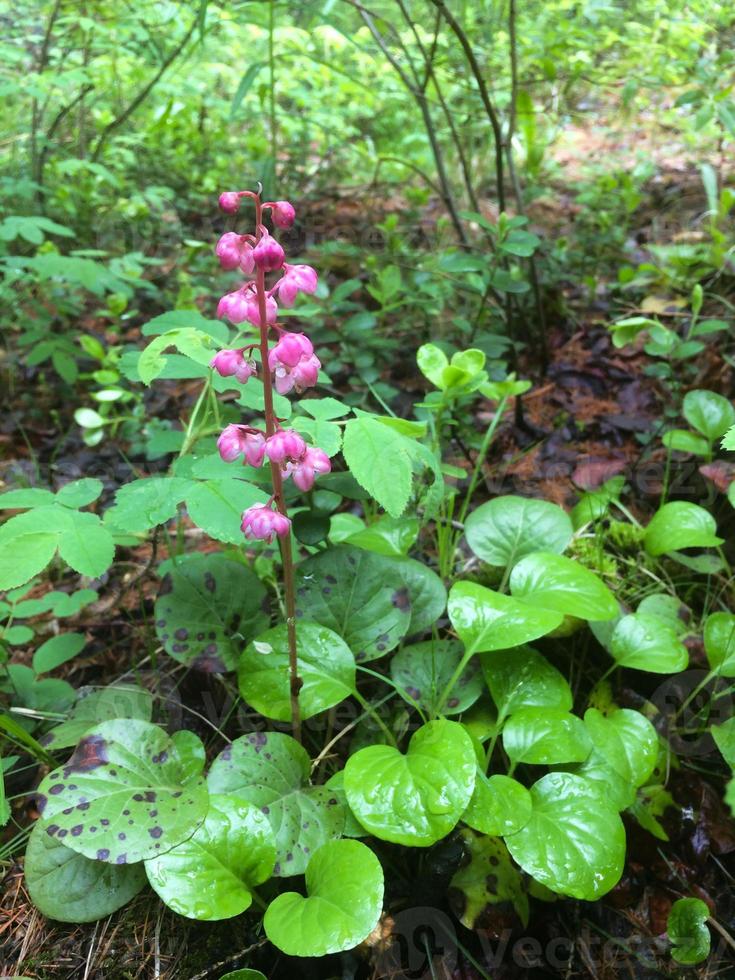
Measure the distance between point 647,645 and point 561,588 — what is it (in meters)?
0.24

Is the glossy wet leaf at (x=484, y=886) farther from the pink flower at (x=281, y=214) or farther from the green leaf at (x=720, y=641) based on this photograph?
the pink flower at (x=281, y=214)

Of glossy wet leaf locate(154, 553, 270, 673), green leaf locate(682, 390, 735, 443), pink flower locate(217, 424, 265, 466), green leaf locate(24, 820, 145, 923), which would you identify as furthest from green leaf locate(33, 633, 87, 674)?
green leaf locate(682, 390, 735, 443)

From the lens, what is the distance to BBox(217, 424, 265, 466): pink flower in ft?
3.46

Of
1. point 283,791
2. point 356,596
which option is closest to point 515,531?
point 356,596

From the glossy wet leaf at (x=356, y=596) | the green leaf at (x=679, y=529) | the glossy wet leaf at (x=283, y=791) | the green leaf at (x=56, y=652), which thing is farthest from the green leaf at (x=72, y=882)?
the green leaf at (x=679, y=529)

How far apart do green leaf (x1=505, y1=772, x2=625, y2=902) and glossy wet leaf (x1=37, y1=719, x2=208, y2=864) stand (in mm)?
601

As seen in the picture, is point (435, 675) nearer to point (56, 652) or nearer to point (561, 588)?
point (561, 588)

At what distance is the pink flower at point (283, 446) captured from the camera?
1037mm

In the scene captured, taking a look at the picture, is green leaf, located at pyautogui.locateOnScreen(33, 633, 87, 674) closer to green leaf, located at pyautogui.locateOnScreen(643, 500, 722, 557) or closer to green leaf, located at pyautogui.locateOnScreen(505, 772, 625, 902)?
green leaf, located at pyautogui.locateOnScreen(505, 772, 625, 902)

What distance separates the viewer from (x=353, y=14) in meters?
5.93

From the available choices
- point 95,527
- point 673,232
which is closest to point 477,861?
point 95,527

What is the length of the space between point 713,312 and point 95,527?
2.61 m

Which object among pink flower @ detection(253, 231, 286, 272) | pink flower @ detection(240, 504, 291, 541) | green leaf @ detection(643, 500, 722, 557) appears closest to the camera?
pink flower @ detection(253, 231, 286, 272)

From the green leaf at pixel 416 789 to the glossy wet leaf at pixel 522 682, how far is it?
9.1 inches
